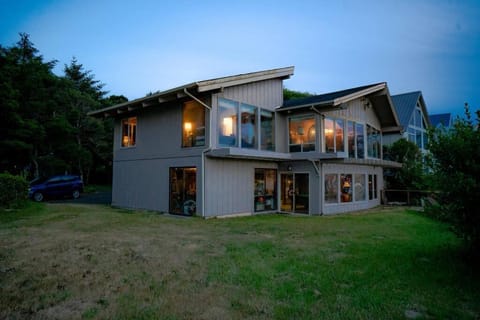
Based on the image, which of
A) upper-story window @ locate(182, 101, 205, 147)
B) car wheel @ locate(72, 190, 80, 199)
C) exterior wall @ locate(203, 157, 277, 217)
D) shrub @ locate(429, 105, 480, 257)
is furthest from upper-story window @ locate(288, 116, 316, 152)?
car wheel @ locate(72, 190, 80, 199)

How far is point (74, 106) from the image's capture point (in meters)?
24.5

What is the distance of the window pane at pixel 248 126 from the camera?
38.1 feet

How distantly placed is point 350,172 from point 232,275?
11378mm

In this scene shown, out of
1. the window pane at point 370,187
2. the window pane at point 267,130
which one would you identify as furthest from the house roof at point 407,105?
the window pane at point 267,130

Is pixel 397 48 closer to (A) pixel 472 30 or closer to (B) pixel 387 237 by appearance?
(A) pixel 472 30

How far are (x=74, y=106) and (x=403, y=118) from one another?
26550 mm

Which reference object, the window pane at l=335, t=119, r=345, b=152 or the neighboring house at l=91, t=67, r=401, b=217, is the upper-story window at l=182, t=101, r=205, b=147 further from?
the window pane at l=335, t=119, r=345, b=152

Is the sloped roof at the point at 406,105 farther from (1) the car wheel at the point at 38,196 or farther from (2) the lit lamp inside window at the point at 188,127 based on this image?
(1) the car wheel at the point at 38,196

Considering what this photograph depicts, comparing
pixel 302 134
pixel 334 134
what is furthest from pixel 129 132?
pixel 334 134

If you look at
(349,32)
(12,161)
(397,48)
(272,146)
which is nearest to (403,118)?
(349,32)

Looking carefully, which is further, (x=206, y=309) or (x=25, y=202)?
(x=25, y=202)

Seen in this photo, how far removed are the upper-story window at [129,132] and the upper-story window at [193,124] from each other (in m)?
3.50

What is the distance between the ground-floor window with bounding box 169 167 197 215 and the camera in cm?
1077

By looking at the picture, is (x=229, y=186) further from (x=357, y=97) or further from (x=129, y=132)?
(x=357, y=97)
